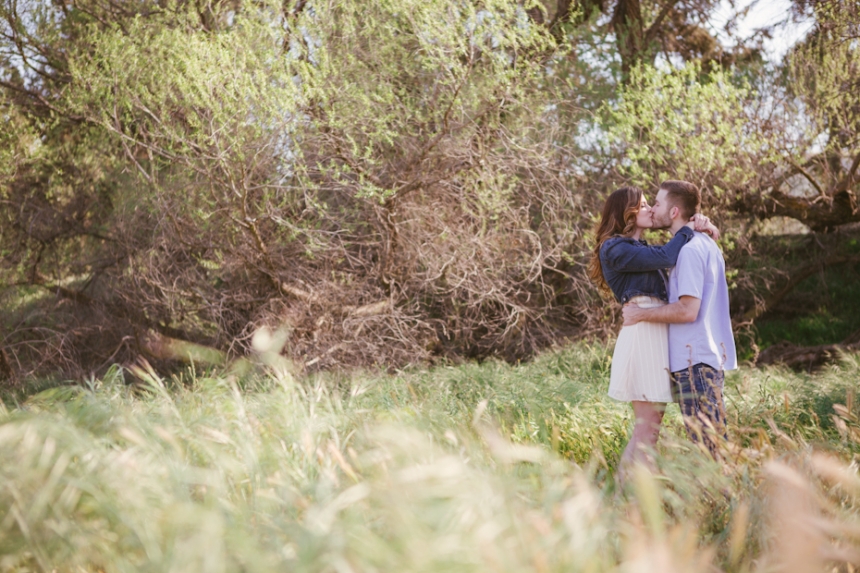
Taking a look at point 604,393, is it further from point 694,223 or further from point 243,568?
point 243,568

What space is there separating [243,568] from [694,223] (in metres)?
2.98

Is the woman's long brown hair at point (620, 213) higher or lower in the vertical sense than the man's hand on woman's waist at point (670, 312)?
higher

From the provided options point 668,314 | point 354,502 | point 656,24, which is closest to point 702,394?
point 668,314

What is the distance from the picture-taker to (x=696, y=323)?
12.3ft

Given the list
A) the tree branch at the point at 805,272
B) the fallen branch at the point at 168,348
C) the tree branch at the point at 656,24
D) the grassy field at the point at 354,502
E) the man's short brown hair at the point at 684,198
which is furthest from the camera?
the tree branch at the point at 805,272

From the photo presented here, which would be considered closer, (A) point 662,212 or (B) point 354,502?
(B) point 354,502

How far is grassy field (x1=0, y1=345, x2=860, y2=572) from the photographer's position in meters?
1.91

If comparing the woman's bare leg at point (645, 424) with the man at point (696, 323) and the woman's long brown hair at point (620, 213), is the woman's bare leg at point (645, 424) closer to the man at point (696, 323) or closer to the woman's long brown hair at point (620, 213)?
the man at point (696, 323)

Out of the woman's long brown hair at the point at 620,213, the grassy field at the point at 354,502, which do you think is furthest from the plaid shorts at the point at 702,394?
the woman's long brown hair at the point at 620,213

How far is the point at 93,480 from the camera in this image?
2.46m

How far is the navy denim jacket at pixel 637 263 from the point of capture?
12.4 ft

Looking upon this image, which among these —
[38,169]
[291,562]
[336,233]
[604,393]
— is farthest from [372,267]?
[291,562]

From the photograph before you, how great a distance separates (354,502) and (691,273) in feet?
7.41

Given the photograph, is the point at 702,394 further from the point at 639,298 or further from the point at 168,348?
the point at 168,348
